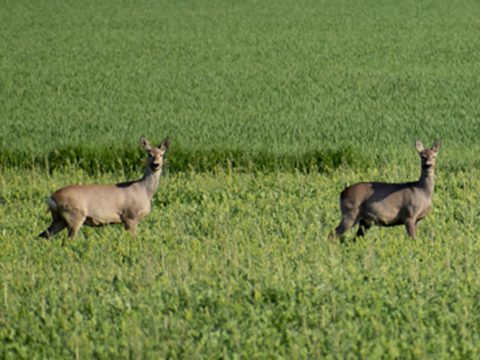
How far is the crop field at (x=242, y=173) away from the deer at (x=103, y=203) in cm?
26

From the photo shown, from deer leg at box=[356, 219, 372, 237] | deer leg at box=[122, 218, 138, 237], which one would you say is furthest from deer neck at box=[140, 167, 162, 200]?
deer leg at box=[356, 219, 372, 237]

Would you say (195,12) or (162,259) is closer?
(162,259)

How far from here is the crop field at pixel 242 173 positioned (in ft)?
28.6

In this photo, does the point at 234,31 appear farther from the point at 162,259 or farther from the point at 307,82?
the point at 162,259

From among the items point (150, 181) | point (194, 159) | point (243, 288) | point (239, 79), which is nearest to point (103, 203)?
point (150, 181)

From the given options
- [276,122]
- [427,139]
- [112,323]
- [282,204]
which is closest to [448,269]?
[112,323]

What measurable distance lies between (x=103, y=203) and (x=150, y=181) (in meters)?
0.67

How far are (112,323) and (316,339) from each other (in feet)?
4.82

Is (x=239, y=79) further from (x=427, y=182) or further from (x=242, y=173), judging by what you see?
(x=427, y=182)

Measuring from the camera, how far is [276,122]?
2492 cm

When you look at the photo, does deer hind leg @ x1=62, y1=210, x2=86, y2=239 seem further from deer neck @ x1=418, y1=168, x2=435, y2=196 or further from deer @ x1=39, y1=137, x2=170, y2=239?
deer neck @ x1=418, y1=168, x2=435, y2=196

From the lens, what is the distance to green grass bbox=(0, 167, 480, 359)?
8.37 metres

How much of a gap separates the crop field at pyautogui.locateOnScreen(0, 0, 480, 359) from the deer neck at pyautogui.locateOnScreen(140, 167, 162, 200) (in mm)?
423

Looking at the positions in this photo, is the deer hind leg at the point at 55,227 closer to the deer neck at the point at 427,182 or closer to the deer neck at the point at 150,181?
the deer neck at the point at 150,181
